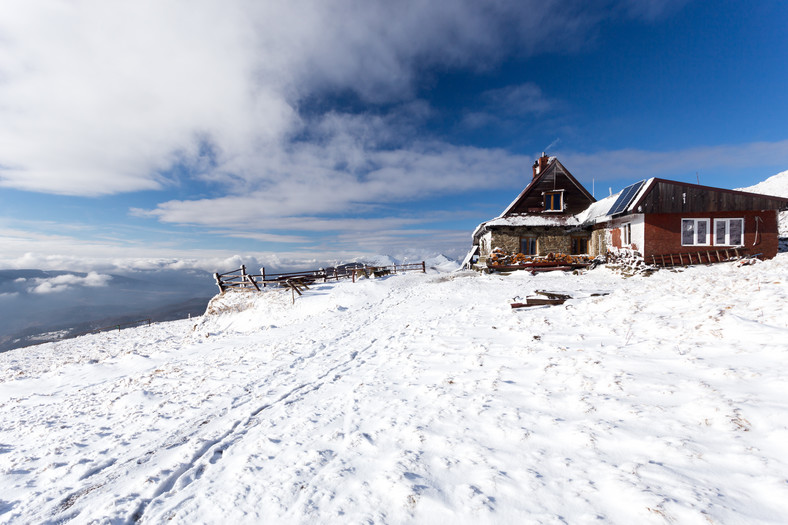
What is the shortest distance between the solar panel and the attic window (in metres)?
5.81

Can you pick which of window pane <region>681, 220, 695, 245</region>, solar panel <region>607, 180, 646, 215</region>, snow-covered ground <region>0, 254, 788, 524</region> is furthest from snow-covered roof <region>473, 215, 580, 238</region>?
snow-covered ground <region>0, 254, 788, 524</region>

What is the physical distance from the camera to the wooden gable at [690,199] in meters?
17.2

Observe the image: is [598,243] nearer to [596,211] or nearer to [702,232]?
[596,211]

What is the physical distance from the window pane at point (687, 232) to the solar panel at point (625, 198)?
313 cm

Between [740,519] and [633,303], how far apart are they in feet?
21.9

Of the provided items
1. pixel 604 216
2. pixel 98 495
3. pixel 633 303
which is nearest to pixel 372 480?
pixel 98 495

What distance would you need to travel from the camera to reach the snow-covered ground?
2631 millimetres

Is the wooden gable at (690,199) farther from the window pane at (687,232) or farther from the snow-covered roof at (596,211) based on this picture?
the snow-covered roof at (596,211)

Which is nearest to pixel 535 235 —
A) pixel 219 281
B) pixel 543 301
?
pixel 543 301

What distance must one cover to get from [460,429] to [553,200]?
27.2 metres

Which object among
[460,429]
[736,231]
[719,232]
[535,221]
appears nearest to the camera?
[460,429]

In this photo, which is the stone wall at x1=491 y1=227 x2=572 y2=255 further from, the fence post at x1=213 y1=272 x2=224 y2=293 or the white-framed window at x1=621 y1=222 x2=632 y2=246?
the fence post at x1=213 y1=272 x2=224 y2=293

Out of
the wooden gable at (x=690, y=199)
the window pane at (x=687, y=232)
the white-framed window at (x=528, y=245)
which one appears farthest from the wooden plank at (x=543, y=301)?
the white-framed window at (x=528, y=245)

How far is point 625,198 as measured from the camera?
19328 millimetres
